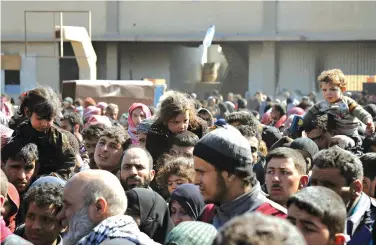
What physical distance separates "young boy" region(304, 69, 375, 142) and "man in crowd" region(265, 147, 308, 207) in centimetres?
278

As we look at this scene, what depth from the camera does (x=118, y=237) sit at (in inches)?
163

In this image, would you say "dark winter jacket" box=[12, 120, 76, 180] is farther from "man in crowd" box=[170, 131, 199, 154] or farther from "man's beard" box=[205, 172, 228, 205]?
"man's beard" box=[205, 172, 228, 205]

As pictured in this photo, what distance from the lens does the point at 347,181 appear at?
5199 millimetres

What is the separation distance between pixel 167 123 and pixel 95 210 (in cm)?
395

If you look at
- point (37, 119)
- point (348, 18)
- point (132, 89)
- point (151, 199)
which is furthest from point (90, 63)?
point (151, 199)

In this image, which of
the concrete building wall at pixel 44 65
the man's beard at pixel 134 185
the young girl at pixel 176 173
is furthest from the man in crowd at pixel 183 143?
the concrete building wall at pixel 44 65

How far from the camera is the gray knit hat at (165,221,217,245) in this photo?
3751 millimetres

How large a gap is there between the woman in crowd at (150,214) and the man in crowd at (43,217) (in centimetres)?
46

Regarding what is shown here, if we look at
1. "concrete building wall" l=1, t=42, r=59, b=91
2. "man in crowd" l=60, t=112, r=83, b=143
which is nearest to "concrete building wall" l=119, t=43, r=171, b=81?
"concrete building wall" l=1, t=42, r=59, b=91

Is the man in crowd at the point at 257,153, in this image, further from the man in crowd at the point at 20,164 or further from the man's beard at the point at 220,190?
the man's beard at the point at 220,190

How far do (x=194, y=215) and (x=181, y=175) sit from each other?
38.3 inches

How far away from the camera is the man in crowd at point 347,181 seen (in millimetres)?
5082

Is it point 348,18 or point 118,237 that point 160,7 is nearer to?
point 348,18

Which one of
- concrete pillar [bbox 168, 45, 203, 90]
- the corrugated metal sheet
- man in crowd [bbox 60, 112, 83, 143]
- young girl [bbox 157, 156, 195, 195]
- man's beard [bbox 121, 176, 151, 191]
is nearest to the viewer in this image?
man's beard [bbox 121, 176, 151, 191]
